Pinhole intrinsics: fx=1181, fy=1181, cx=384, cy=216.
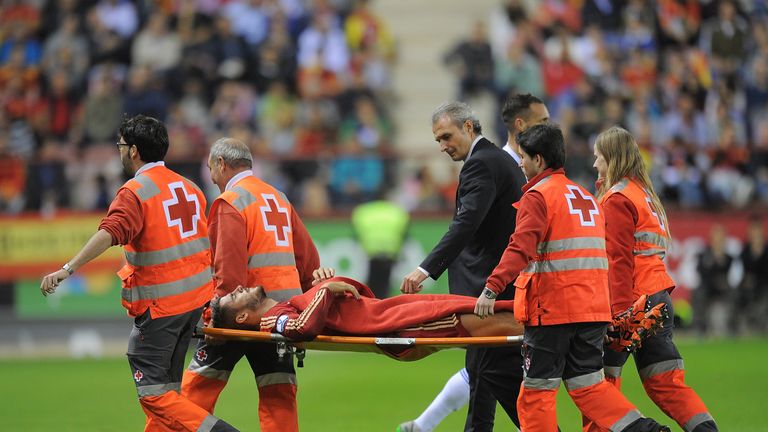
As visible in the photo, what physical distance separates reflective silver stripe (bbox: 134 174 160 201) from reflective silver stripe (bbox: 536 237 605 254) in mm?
2472

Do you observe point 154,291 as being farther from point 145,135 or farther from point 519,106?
point 519,106

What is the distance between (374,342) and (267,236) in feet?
3.76

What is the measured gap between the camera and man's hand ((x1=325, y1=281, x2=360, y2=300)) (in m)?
7.65

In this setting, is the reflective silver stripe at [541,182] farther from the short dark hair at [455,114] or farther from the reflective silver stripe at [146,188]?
the reflective silver stripe at [146,188]

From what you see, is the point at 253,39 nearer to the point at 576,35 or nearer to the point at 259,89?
the point at 259,89

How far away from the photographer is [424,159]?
17594mm

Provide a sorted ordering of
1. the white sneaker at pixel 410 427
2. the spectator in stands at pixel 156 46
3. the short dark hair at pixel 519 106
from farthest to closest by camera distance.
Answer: the spectator in stands at pixel 156 46, the white sneaker at pixel 410 427, the short dark hair at pixel 519 106

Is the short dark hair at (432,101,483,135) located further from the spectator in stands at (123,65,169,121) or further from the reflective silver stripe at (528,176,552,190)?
the spectator in stands at (123,65,169,121)

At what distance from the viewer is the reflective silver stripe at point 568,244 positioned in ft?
23.5

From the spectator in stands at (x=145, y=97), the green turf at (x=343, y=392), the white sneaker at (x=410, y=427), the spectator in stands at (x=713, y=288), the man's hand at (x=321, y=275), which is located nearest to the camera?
the man's hand at (x=321, y=275)

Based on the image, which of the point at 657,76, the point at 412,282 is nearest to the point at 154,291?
the point at 412,282

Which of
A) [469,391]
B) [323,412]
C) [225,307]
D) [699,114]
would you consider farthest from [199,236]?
[699,114]

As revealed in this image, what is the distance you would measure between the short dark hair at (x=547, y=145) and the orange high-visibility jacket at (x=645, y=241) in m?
0.71

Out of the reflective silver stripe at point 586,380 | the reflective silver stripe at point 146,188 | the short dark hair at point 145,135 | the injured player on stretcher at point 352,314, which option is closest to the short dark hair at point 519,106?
the injured player on stretcher at point 352,314
